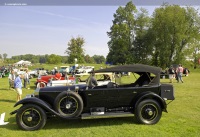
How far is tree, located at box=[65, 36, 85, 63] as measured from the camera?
167 ft

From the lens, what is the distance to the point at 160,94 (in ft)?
21.2

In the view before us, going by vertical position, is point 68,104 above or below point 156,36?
below

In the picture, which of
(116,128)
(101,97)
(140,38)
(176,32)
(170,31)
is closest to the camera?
(116,128)

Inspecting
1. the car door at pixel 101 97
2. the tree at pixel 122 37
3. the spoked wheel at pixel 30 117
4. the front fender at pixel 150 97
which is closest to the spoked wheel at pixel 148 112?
the front fender at pixel 150 97

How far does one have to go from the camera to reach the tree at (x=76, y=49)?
50.9 metres

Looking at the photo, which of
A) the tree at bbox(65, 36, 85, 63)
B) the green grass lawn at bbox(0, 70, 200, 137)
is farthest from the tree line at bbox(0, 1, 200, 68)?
the green grass lawn at bbox(0, 70, 200, 137)

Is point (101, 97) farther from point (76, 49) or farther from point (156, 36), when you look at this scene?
point (76, 49)

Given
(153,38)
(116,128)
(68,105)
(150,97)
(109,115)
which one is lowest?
(116,128)

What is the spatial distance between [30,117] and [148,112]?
11.3 feet

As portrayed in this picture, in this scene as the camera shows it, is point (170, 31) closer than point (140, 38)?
Yes

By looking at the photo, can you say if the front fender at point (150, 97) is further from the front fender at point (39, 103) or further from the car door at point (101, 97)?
the front fender at point (39, 103)

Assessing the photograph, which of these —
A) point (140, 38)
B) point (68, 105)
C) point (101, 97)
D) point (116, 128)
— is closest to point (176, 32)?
point (140, 38)

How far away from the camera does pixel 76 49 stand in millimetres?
51531

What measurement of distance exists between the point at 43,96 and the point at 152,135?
11.1 feet
